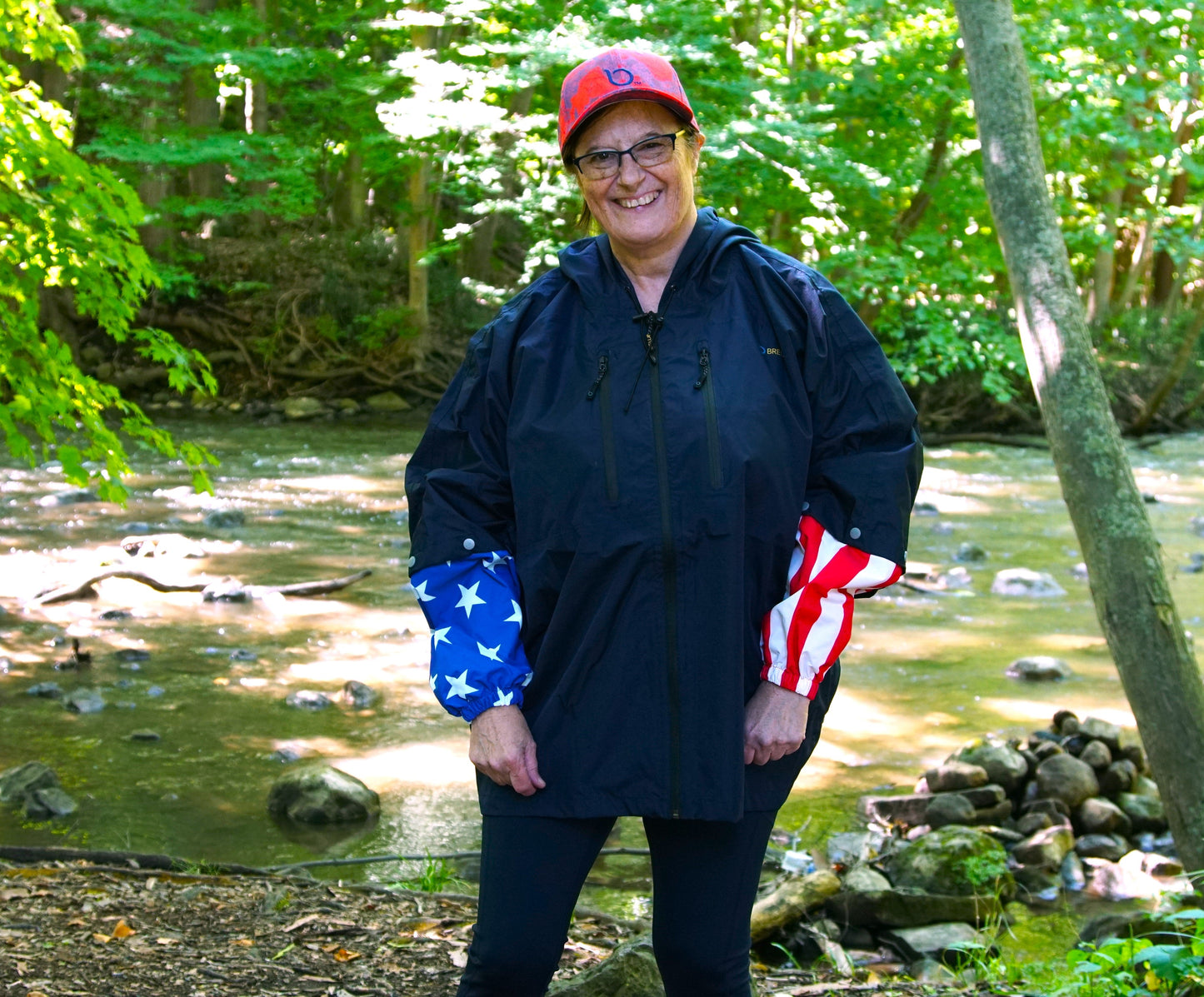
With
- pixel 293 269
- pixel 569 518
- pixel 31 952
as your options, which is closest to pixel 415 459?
pixel 569 518

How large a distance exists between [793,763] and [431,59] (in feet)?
39.9

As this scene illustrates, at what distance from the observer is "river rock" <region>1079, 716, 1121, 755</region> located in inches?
216

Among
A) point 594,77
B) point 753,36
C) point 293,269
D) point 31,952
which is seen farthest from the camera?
point 293,269

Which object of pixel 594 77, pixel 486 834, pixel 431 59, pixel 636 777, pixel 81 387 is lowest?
pixel 486 834

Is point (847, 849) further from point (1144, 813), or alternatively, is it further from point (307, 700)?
point (307, 700)

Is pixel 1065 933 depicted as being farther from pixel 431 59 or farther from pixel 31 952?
pixel 431 59

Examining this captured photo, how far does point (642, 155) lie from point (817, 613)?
29.5 inches

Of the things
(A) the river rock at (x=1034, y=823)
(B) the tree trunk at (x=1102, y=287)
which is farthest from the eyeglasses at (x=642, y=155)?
(B) the tree trunk at (x=1102, y=287)

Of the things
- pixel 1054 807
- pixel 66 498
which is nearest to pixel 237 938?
pixel 1054 807

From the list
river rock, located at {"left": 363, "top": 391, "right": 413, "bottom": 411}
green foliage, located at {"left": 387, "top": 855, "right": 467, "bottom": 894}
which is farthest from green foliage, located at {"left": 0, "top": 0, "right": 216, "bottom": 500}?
river rock, located at {"left": 363, "top": 391, "right": 413, "bottom": 411}

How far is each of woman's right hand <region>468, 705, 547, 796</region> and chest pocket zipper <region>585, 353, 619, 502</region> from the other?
0.36 m

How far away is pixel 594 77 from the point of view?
204 cm

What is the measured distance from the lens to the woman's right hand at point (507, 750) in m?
1.94

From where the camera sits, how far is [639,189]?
204 centimetres
